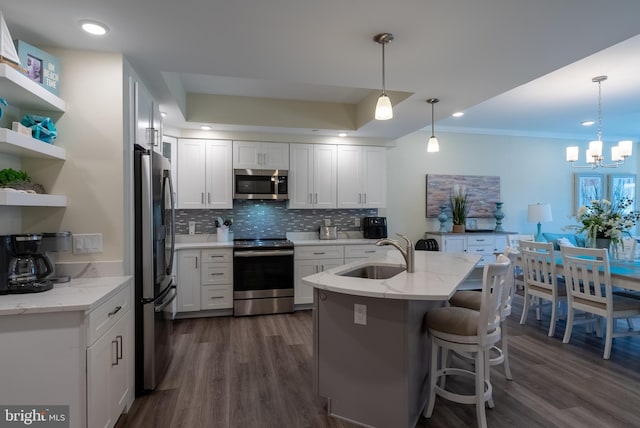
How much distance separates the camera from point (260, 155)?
14.8 feet

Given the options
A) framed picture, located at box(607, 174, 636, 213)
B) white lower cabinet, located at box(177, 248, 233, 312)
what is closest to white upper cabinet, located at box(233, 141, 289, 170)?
white lower cabinet, located at box(177, 248, 233, 312)

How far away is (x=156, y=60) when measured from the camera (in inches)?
94.1

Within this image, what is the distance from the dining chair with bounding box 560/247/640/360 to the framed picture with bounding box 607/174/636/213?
4222mm

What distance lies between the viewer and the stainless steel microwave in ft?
14.5

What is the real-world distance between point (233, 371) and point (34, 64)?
101 inches

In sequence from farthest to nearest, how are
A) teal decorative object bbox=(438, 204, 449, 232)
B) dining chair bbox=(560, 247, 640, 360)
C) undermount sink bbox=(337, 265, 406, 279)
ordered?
teal decorative object bbox=(438, 204, 449, 232) < dining chair bbox=(560, 247, 640, 360) < undermount sink bbox=(337, 265, 406, 279)

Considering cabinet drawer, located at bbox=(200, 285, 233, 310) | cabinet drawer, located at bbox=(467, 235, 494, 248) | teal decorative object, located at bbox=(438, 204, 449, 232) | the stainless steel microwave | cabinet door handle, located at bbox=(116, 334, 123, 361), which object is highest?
the stainless steel microwave

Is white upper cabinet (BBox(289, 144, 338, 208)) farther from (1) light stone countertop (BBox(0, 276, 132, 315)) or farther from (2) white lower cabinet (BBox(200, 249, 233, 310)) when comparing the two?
(1) light stone countertop (BBox(0, 276, 132, 315))

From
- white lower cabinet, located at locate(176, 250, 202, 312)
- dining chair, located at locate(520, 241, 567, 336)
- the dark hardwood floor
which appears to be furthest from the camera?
white lower cabinet, located at locate(176, 250, 202, 312)

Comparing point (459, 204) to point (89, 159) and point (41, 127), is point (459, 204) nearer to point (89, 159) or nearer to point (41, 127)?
point (89, 159)

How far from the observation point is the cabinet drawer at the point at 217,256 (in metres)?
4.14

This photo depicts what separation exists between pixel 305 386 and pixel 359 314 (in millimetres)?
944

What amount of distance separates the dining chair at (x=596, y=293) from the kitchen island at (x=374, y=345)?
1730mm

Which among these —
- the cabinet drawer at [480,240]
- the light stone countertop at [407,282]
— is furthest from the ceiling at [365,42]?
the cabinet drawer at [480,240]
